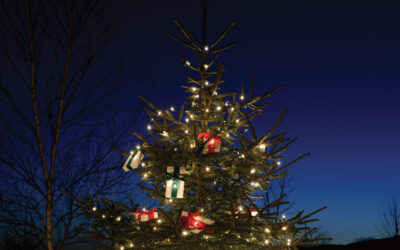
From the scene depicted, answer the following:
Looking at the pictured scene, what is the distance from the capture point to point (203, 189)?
8.53 feet

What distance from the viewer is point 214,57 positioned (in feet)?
Result: 9.32

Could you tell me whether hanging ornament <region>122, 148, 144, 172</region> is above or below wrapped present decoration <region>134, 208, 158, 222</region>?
above

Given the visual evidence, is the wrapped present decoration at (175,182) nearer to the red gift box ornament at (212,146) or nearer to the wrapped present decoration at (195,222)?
the wrapped present decoration at (195,222)

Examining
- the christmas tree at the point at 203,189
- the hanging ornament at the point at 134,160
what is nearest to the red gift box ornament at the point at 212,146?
the christmas tree at the point at 203,189

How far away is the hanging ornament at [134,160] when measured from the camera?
264 centimetres

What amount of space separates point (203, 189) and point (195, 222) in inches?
15.2

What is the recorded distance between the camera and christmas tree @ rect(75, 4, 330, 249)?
7.68 feet

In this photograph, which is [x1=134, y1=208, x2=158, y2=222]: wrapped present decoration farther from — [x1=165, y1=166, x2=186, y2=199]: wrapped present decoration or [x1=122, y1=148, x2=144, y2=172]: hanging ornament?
[x1=122, y1=148, x2=144, y2=172]: hanging ornament

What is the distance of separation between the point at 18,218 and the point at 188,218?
3504 mm

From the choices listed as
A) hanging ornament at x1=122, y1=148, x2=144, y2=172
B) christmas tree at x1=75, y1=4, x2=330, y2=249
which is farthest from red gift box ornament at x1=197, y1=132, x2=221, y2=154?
hanging ornament at x1=122, y1=148, x2=144, y2=172

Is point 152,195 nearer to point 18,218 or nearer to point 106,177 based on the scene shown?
point 106,177

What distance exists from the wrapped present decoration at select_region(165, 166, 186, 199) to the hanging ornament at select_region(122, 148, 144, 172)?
16.9 inches

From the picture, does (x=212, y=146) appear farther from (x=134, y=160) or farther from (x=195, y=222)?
(x=134, y=160)

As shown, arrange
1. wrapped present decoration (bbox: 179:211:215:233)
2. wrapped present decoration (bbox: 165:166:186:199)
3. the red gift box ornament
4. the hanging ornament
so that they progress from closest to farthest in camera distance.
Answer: wrapped present decoration (bbox: 179:211:215:233) < wrapped present decoration (bbox: 165:166:186:199) < the red gift box ornament < the hanging ornament
